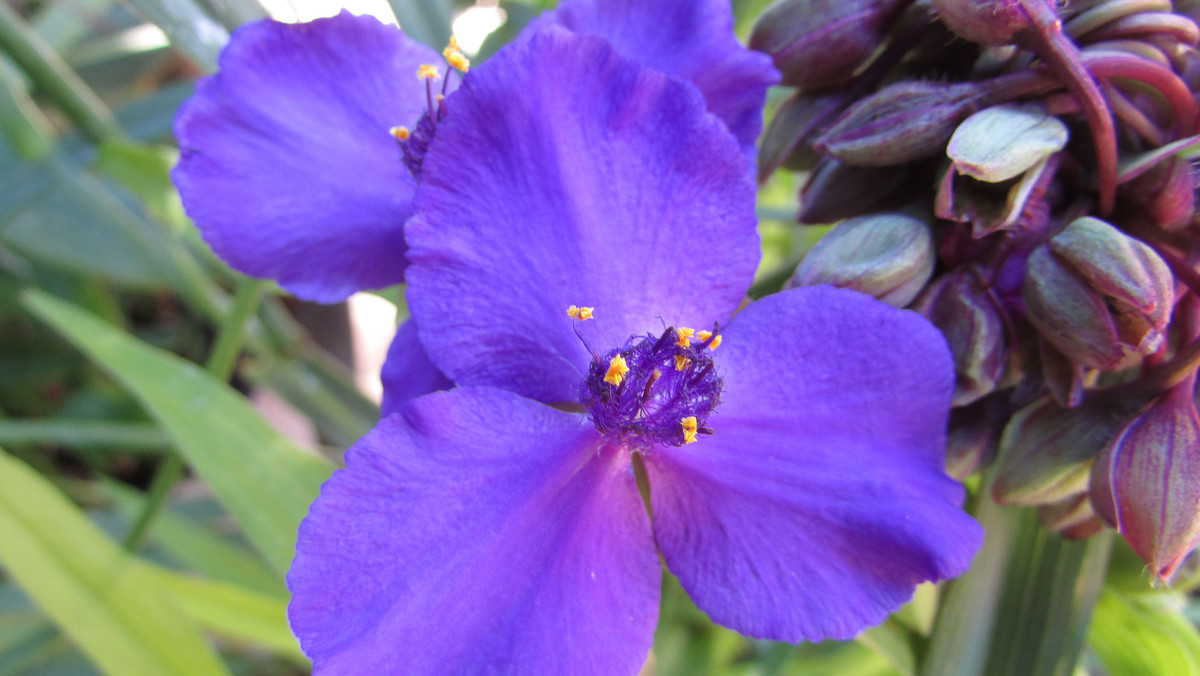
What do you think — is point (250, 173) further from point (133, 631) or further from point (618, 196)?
point (133, 631)

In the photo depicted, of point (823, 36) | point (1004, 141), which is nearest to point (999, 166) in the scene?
point (1004, 141)

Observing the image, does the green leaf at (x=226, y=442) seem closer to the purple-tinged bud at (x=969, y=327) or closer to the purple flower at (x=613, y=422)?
the purple flower at (x=613, y=422)

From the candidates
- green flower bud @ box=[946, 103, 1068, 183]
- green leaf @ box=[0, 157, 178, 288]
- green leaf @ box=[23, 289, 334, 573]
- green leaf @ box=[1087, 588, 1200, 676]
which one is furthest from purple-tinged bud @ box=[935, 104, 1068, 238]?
green leaf @ box=[0, 157, 178, 288]

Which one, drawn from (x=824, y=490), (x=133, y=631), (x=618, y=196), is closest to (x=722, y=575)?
(x=824, y=490)

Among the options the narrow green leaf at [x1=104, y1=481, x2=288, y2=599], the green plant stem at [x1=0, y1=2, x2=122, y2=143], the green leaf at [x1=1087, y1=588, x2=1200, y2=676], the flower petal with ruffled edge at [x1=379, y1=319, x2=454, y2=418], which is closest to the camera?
the flower petal with ruffled edge at [x1=379, y1=319, x2=454, y2=418]

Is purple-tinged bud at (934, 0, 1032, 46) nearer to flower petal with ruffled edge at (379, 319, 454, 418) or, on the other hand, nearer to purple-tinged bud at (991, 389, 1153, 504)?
purple-tinged bud at (991, 389, 1153, 504)

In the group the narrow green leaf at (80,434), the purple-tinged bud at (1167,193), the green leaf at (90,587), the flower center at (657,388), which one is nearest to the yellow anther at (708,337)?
the flower center at (657,388)

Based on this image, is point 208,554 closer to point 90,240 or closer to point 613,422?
point 90,240
